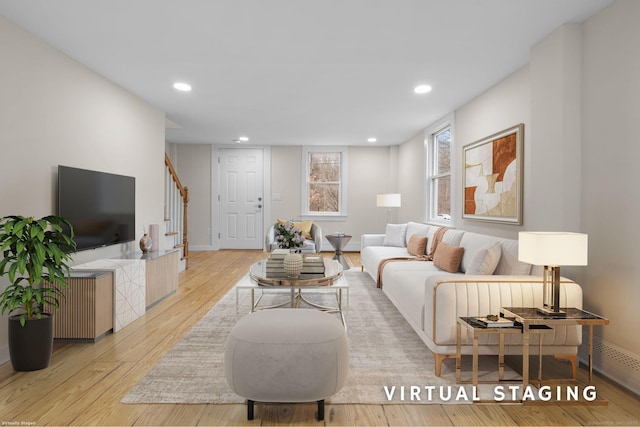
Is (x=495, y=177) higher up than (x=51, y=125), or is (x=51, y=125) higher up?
(x=51, y=125)

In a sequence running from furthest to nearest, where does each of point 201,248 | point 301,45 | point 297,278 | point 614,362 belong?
point 201,248
point 297,278
point 301,45
point 614,362

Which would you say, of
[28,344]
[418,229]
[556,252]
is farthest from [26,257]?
[418,229]

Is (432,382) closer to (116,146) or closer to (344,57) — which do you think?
(344,57)

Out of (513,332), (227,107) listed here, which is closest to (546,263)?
(513,332)

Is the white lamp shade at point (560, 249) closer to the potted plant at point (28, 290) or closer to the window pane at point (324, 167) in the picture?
the potted plant at point (28, 290)

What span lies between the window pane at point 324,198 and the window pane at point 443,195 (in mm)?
2817

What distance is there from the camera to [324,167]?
334 inches

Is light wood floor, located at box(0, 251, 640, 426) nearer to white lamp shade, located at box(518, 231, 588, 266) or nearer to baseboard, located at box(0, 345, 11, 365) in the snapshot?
baseboard, located at box(0, 345, 11, 365)

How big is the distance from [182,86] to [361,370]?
335 cm

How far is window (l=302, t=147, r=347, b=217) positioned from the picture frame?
156 inches

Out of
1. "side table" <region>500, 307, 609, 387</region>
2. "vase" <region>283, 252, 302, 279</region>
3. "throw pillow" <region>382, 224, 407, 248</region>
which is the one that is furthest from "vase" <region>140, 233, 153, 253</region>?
"side table" <region>500, 307, 609, 387</region>

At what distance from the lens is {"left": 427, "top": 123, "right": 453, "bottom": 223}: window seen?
5.64m

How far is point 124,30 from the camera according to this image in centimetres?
282

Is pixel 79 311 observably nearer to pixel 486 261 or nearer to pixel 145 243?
pixel 145 243
